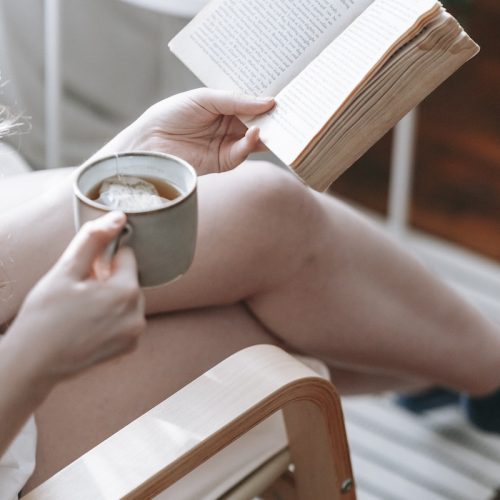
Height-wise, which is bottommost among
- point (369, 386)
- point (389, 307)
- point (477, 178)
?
point (477, 178)

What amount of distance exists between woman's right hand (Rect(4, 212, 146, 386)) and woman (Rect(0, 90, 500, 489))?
0.72 feet

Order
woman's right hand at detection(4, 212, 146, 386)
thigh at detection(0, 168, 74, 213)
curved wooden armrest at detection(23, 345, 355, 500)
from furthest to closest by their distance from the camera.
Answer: thigh at detection(0, 168, 74, 213), curved wooden armrest at detection(23, 345, 355, 500), woman's right hand at detection(4, 212, 146, 386)

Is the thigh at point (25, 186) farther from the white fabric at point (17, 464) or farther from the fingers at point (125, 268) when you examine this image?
the fingers at point (125, 268)

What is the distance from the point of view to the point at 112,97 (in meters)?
1.84

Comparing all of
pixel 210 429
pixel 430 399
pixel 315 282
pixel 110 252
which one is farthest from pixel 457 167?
pixel 110 252

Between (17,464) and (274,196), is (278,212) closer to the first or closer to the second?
(274,196)

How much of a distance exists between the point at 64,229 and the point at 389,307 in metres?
0.35

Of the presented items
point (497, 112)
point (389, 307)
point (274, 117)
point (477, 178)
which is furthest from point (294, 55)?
point (497, 112)

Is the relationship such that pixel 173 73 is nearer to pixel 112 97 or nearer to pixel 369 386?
pixel 112 97

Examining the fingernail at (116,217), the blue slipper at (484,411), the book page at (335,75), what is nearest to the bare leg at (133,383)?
the book page at (335,75)

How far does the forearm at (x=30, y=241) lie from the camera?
889 millimetres

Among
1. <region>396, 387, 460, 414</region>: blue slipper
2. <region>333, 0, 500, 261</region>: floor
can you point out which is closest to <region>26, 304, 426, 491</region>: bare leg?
<region>396, 387, 460, 414</region>: blue slipper

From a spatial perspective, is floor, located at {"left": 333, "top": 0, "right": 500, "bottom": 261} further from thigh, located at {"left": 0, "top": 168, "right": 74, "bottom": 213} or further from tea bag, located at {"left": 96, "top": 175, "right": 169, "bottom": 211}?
tea bag, located at {"left": 96, "top": 175, "right": 169, "bottom": 211}

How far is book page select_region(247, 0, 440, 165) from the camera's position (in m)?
0.79
